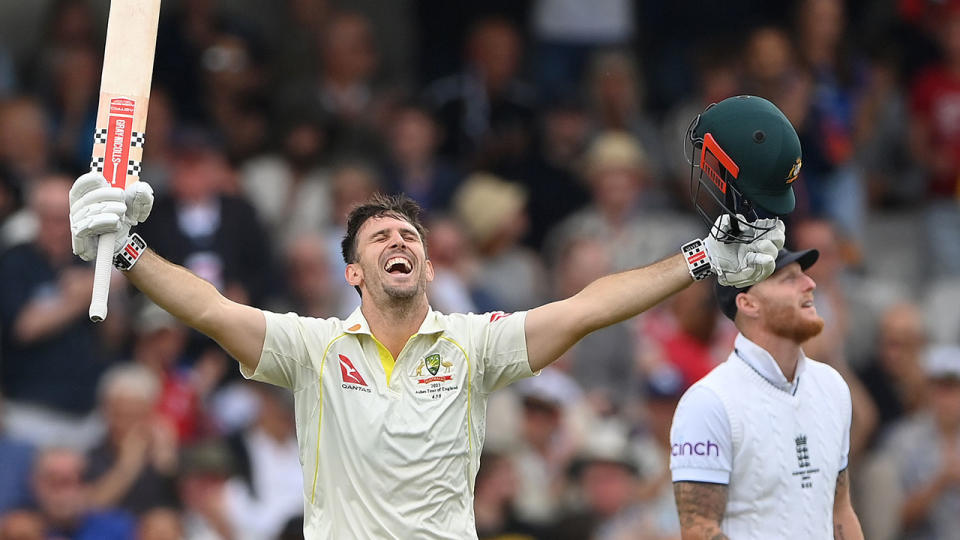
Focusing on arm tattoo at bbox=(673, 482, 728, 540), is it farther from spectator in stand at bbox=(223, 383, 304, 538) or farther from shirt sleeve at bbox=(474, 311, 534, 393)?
spectator in stand at bbox=(223, 383, 304, 538)

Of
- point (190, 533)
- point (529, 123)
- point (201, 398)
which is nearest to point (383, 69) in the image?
point (529, 123)

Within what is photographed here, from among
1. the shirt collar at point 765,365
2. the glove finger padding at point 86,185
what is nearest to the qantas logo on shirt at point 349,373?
the glove finger padding at point 86,185

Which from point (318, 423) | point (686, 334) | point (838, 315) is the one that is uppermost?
point (838, 315)

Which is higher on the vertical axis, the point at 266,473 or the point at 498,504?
the point at 266,473

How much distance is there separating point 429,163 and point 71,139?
116 inches

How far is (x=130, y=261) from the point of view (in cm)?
693

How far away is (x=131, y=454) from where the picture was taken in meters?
11.2

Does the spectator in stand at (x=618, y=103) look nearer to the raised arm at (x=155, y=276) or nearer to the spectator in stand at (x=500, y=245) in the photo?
the spectator in stand at (x=500, y=245)

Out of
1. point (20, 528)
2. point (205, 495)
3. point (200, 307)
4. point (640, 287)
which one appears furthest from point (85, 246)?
point (205, 495)

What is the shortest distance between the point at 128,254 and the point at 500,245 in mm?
6738

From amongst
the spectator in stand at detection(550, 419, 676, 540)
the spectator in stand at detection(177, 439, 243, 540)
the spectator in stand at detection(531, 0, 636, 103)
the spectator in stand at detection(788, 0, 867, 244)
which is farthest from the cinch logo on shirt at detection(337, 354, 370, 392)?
the spectator in stand at detection(531, 0, 636, 103)

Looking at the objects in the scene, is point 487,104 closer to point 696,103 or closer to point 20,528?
point 696,103

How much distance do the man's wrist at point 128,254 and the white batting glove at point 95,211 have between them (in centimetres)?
2

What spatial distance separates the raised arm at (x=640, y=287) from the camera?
23.1 ft
